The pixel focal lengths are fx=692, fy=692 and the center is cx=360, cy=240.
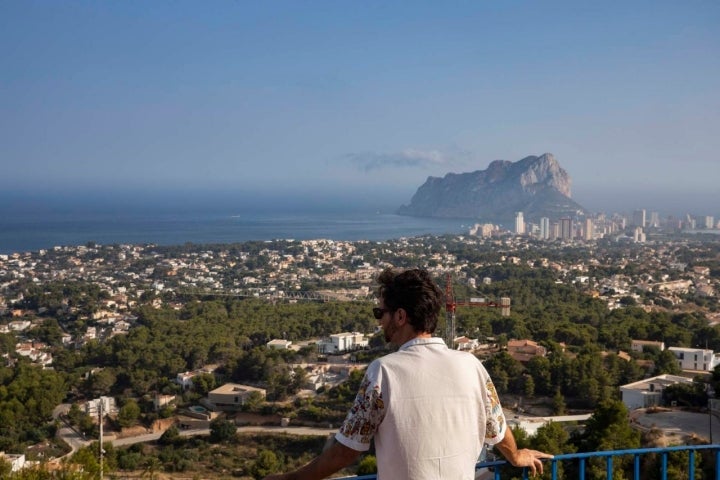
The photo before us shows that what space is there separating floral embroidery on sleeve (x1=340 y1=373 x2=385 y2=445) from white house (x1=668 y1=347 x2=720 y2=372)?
15.2 m

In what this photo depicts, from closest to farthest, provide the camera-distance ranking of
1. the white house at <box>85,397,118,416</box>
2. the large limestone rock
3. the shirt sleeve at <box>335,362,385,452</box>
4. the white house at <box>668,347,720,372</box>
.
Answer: the shirt sleeve at <box>335,362,385,452</box>, the white house at <box>85,397,118,416</box>, the white house at <box>668,347,720,372</box>, the large limestone rock

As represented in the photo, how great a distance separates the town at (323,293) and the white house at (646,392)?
0.02 metres

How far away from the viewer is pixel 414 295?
1363 mm

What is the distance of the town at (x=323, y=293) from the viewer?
14.1 meters

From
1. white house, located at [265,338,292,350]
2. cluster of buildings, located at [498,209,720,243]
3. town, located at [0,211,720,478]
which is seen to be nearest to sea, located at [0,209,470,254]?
cluster of buildings, located at [498,209,720,243]

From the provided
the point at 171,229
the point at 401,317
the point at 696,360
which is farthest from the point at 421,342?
the point at 171,229

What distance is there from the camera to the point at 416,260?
37781 millimetres

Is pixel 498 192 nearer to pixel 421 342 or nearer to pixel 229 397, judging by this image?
pixel 229 397

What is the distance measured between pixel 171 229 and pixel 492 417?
212 feet

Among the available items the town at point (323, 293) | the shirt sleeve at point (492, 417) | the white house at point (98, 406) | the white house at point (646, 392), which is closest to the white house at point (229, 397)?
the town at point (323, 293)

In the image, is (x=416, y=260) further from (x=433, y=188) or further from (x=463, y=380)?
(x=433, y=188)

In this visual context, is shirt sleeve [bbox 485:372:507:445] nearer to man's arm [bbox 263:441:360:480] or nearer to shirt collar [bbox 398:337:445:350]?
shirt collar [bbox 398:337:445:350]

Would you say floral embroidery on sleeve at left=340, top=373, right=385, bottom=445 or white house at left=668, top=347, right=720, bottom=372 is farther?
white house at left=668, top=347, right=720, bottom=372

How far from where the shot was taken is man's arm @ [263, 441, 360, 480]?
1.32m
